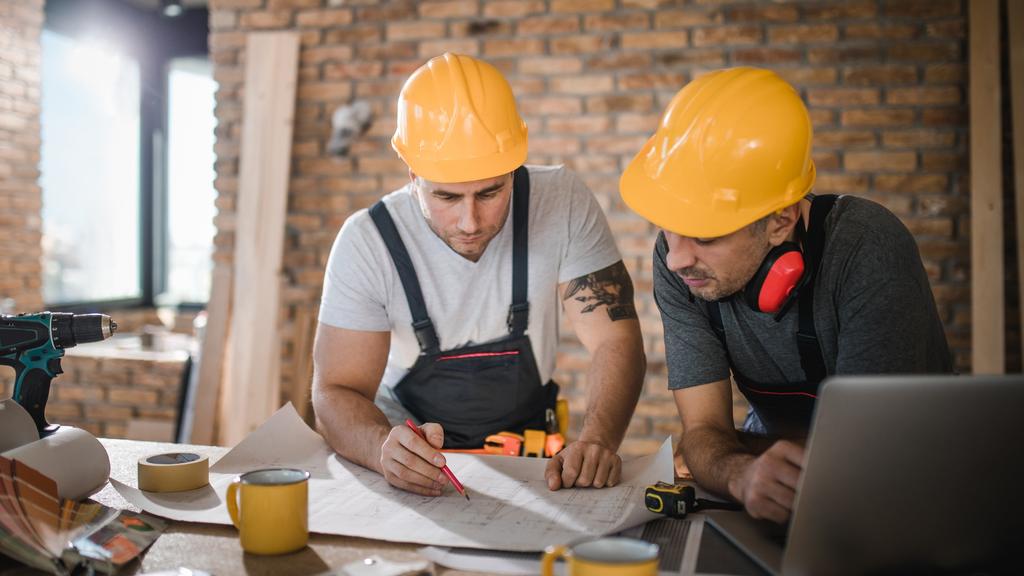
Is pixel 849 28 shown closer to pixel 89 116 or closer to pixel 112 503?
pixel 112 503

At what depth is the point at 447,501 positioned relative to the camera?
1513 mm

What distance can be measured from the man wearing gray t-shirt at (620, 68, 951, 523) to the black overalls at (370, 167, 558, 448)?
1.82ft

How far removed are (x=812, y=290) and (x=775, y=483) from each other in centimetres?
48

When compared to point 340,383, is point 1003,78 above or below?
above

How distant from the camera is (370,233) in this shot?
212cm

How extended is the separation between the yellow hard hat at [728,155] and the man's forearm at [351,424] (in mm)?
736

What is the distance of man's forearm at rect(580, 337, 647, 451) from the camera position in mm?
1892

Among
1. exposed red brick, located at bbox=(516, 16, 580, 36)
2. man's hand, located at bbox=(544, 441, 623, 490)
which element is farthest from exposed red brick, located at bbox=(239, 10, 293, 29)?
man's hand, located at bbox=(544, 441, 623, 490)

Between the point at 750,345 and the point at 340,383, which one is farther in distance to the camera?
the point at 340,383

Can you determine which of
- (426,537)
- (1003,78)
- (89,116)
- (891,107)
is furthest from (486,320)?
(89,116)

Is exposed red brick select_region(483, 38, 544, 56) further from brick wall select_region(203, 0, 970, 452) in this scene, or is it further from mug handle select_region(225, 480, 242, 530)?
mug handle select_region(225, 480, 242, 530)

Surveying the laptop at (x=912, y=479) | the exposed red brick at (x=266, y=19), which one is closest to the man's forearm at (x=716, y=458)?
the laptop at (x=912, y=479)

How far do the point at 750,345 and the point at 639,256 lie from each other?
6.67 feet

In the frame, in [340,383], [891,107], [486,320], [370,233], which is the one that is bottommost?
[340,383]
